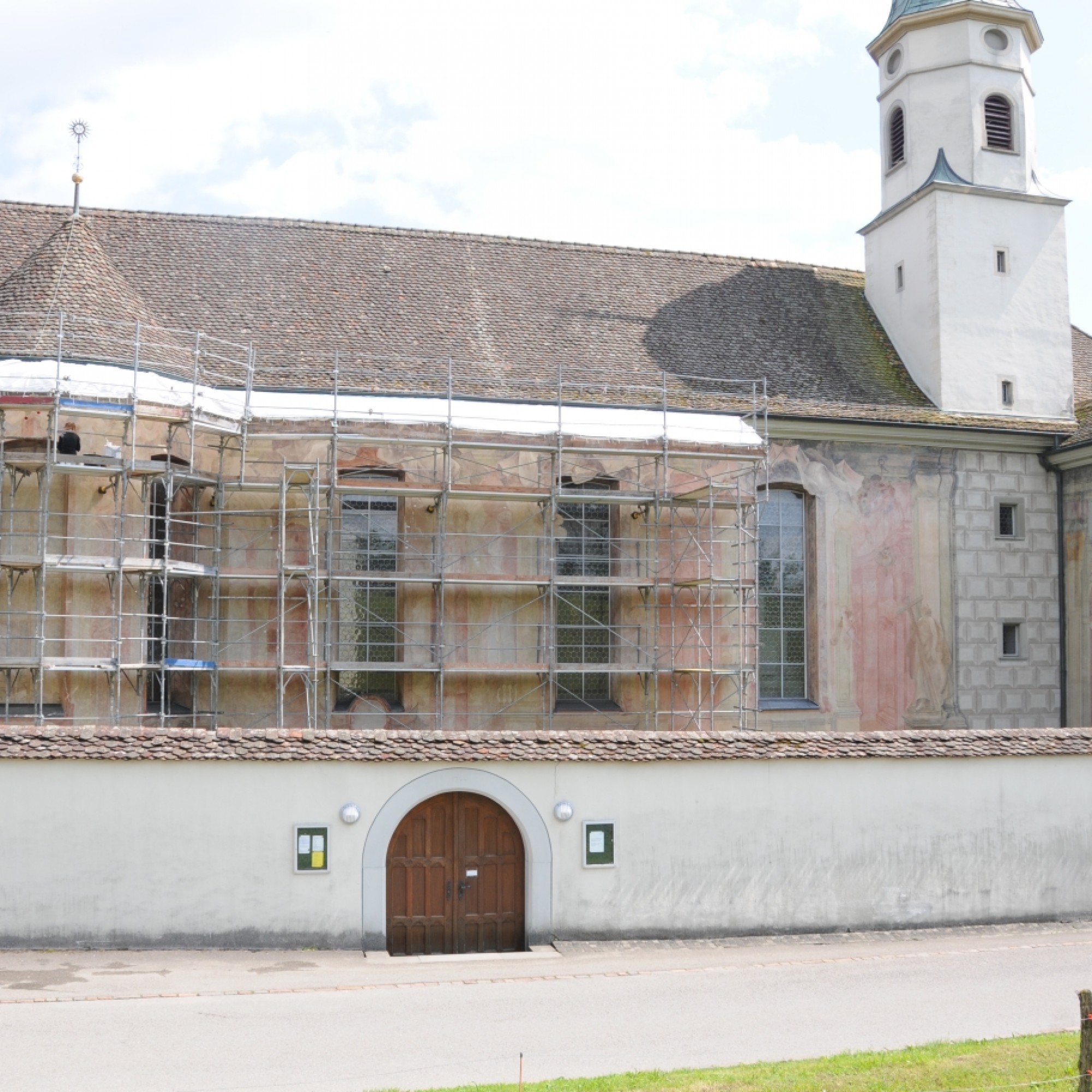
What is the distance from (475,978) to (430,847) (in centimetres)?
226

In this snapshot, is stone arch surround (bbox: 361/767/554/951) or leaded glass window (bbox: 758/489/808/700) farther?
leaded glass window (bbox: 758/489/808/700)

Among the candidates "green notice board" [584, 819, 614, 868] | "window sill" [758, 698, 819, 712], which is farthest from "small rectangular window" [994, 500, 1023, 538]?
"green notice board" [584, 819, 614, 868]

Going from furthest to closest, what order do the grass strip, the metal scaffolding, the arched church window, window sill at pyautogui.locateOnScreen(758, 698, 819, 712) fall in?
the arched church window → window sill at pyautogui.locateOnScreen(758, 698, 819, 712) → the metal scaffolding → the grass strip

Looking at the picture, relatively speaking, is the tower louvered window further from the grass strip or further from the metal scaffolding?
the grass strip

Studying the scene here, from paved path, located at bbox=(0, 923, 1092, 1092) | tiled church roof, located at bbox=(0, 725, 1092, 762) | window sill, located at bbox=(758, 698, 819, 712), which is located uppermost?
window sill, located at bbox=(758, 698, 819, 712)

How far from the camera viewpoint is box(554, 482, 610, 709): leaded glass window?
22.5 metres

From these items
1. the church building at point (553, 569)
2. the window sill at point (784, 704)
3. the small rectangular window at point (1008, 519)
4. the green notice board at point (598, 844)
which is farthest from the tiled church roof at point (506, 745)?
the small rectangular window at point (1008, 519)

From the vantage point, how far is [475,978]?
1413cm

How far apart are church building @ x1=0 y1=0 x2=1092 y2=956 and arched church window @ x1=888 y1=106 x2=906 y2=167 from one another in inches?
3.1

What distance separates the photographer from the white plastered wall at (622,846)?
14.8 m

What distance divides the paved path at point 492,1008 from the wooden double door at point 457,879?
0.95m

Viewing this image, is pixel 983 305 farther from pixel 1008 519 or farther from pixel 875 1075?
pixel 875 1075

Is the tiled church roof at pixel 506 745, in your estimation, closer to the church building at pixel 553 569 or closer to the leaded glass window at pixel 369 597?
the church building at pixel 553 569

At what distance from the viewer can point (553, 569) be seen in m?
20.7
